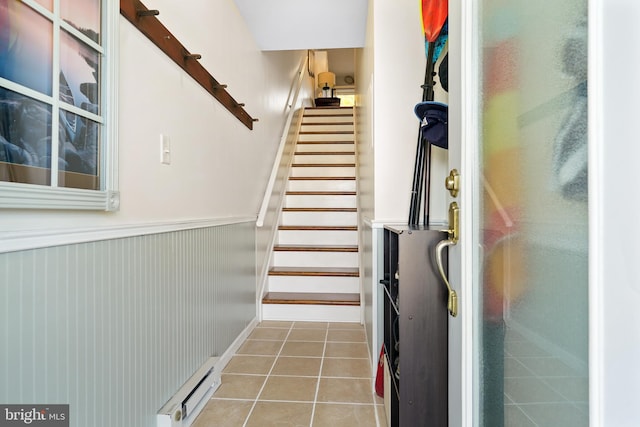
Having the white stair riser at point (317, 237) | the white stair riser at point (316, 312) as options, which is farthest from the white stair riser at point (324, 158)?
the white stair riser at point (316, 312)

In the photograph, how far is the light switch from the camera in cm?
140

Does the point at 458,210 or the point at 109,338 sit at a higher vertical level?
the point at 458,210

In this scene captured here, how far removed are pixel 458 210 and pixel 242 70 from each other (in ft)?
7.42

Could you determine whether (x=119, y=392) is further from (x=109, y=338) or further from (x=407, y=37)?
(x=407, y=37)

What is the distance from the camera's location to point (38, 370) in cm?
82

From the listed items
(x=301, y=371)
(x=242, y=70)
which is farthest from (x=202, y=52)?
(x=301, y=371)

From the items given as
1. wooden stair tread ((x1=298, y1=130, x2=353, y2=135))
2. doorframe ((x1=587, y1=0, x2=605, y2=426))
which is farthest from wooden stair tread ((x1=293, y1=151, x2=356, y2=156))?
doorframe ((x1=587, y1=0, x2=605, y2=426))

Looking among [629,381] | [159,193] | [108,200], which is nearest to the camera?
[629,381]

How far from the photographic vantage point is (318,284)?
3.08 meters

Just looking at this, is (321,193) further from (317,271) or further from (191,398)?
(191,398)

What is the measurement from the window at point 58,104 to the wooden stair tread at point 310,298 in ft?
6.53

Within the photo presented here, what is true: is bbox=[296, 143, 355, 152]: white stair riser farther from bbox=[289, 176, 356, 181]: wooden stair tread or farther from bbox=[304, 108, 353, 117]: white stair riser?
bbox=[304, 108, 353, 117]: white stair riser

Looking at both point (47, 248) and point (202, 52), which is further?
point (202, 52)

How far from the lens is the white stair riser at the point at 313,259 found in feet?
10.8
